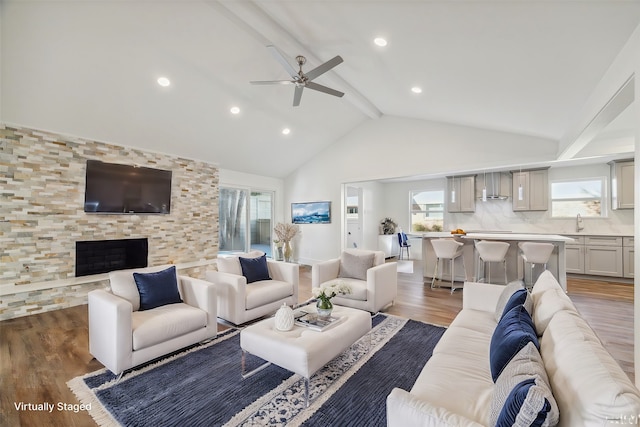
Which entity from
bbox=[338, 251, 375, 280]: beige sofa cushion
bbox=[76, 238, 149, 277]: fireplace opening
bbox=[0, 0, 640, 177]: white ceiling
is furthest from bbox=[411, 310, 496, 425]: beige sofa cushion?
bbox=[76, 238, 149, 277]: fireplace opening

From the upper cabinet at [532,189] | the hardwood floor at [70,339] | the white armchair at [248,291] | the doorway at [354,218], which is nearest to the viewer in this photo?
the hardwood floor at [70,339]

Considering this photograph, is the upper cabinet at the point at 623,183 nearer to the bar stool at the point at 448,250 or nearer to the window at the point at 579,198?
the window at the point at 579,198

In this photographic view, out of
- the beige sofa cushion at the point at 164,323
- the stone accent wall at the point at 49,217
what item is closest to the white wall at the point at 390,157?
the stone accent wall at the point at 49,217

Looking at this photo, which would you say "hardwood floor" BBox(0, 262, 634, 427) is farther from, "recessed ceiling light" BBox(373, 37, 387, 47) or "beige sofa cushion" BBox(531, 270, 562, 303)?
"recessed ceiling light" BBox(373, 37, 387, 47)

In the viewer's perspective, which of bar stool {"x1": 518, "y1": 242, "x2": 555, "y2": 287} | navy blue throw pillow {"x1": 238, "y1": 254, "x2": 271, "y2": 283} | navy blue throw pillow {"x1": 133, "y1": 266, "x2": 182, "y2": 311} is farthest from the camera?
bar stool {"x1": 518, "y1": 242, "x2": 555, "y2": 287}

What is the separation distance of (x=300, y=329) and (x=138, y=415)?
120cm

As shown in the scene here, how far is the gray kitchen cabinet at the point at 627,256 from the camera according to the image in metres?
5.28

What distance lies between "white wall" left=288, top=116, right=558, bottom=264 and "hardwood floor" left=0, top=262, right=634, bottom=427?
2279 millimetres

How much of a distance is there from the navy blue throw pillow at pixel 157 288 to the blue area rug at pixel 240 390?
55cm

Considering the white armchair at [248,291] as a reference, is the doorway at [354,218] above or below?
above

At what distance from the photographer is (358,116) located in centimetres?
617

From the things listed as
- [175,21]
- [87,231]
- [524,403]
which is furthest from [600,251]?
[87,231]

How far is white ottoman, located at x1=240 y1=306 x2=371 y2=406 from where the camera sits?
191 centimetres

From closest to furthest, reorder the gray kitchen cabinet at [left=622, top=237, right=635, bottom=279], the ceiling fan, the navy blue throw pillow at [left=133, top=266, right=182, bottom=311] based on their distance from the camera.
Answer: the navy blue throw pillow at [left=133, top=266, right=182, bottom=311] < the ceiling fan < the gray kitchen cabinet at [left=622, top=237, right=635, bottom=279]
